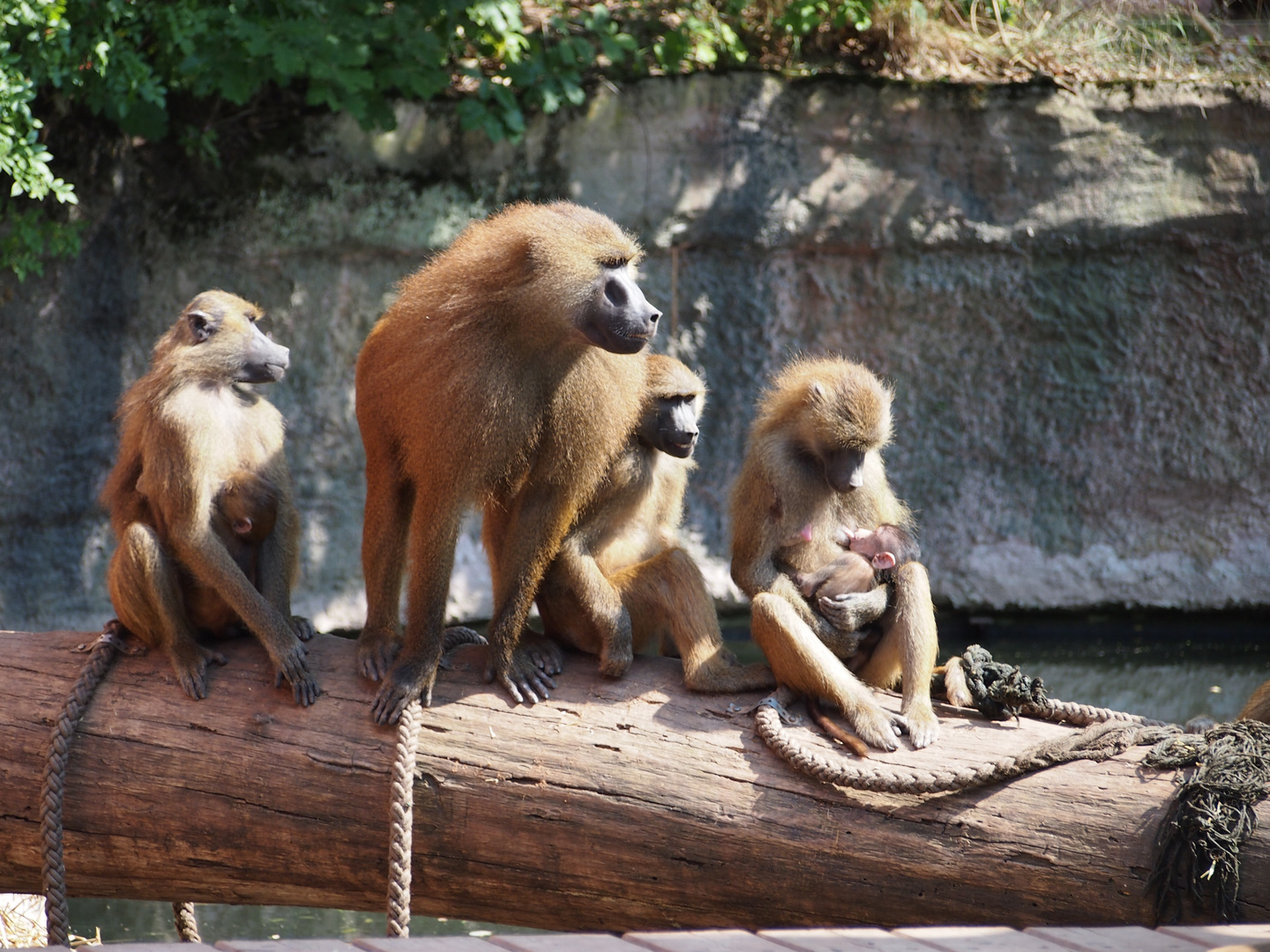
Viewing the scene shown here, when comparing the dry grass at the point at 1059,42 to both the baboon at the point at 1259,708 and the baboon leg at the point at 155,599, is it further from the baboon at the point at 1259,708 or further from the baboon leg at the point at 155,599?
Answer: the baboon leg at the point at 155,599

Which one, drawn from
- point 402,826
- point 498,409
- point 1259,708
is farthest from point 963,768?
point 498,409

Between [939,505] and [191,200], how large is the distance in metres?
5.68

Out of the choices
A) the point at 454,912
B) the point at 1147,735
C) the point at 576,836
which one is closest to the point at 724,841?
the point at 576,836

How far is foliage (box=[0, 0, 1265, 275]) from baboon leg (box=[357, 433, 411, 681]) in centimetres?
334

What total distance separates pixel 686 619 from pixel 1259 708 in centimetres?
216

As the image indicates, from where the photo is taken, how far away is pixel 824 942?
273 centimetres

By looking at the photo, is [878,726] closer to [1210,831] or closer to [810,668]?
[810,668]

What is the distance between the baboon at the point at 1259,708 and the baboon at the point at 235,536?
12.1ft

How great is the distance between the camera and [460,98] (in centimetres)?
816

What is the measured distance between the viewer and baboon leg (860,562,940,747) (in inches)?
156

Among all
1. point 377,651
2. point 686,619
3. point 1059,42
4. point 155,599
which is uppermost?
point 1059,42

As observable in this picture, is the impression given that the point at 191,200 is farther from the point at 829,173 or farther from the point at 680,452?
the point at 680,452

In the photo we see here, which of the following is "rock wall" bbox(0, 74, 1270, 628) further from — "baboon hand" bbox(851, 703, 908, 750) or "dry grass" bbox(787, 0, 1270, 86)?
"baboon hand" bbox(851, 703, 908, 750)

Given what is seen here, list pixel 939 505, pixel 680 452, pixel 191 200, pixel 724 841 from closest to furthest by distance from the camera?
pixel 724 841 < pixel 680 452 < pixel 191 200 < pixel 939 505
